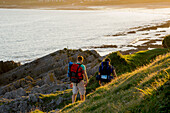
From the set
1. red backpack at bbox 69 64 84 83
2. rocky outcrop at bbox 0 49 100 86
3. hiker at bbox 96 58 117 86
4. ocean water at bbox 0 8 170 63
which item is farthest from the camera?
ocean water at bbox 0 8 170 63

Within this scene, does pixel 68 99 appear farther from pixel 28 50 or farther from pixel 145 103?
pixel 28 50

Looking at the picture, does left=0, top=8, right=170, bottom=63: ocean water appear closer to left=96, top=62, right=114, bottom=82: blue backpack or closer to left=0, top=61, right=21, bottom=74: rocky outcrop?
left=0, top=61, right=21, bottom=74: rocky outcrop

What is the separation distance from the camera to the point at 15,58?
4819cm

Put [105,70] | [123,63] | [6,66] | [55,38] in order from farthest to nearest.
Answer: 1. [55,38]
2. [6,66]
3. [123,63]
4. [105,70]

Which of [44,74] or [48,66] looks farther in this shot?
[48,66]

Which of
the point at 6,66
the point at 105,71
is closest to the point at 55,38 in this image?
the point at 6,66

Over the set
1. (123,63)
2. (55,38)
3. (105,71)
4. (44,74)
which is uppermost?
(105,71)

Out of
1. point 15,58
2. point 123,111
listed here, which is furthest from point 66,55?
point 123,111

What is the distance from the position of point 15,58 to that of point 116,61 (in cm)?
3473

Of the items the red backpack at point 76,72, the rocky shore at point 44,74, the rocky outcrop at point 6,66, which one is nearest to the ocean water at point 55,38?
the rocky outcrop at point 6,66

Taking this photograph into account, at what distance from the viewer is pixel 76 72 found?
34.9 feet

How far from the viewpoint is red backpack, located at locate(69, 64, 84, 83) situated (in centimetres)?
1059

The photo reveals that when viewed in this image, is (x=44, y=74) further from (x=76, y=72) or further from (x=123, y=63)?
(x=76, y=72)

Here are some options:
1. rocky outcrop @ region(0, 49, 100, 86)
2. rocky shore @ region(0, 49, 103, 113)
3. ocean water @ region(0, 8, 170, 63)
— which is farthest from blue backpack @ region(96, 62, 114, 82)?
ocean water @ region(0, 8, 170, 63)
